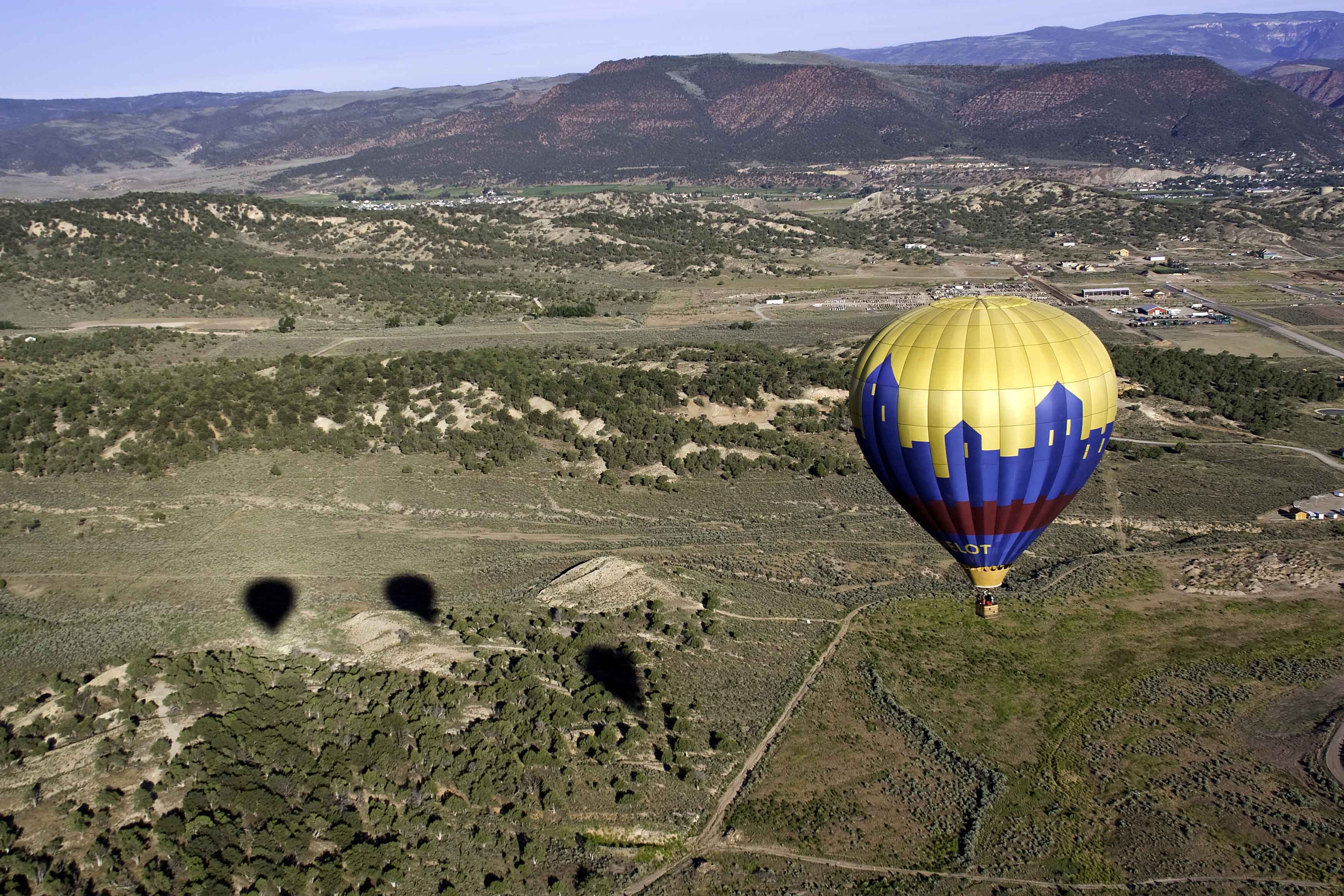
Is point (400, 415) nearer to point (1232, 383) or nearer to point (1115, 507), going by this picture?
point (1115, 507)

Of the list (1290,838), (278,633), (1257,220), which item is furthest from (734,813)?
(1257,220)

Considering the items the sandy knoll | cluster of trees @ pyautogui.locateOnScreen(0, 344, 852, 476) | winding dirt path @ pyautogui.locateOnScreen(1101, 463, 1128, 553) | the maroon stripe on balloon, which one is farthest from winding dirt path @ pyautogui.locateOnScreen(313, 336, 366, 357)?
the maroon stripe on balloon

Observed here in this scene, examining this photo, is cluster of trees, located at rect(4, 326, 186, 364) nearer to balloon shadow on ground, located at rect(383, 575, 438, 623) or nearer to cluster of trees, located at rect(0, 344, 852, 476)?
cluster of trees, located at rect(0, 344, 852, 476)

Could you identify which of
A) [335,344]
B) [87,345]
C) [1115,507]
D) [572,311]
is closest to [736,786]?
[1115,507]

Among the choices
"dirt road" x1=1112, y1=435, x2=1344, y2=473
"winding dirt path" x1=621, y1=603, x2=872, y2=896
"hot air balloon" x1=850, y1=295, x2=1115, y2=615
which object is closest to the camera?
"winding dirt path" x1=621, y1=603, x2=872, y2=896

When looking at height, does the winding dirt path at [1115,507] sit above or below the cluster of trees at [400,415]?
below

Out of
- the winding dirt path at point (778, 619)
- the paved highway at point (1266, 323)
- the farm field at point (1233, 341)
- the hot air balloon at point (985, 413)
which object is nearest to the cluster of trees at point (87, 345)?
the winding dirt path at point (778, 619)

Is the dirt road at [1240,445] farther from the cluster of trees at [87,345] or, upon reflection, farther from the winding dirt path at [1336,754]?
the cluster of trees at [87,345]
